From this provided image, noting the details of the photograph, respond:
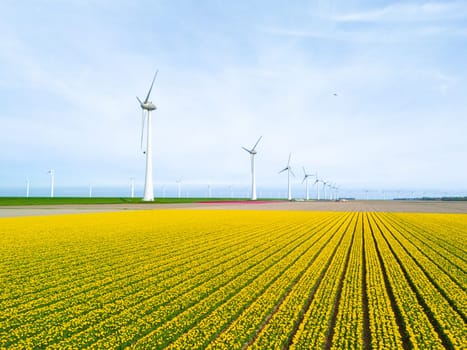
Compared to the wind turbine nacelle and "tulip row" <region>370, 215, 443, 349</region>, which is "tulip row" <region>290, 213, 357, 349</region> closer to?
"tulip row" <region>370, 215, 443, 349</region>

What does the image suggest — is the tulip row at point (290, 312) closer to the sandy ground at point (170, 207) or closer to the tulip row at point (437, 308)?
the tulip row at point (437, 308)

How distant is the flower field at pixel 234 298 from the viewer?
6.54 metres

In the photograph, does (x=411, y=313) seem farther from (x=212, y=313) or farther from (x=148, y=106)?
(x=148, y=106)

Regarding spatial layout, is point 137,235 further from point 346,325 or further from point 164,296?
point 346,325

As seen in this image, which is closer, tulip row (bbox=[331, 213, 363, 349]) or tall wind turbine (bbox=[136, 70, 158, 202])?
tulip row (bbox=[331, 213, 363, 349])

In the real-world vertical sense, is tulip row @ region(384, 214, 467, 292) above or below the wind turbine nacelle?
below

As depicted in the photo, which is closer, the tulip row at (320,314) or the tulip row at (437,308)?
the tulip row at (320,314)

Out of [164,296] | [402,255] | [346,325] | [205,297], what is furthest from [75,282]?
[402,255]

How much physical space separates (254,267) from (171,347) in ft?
22.0

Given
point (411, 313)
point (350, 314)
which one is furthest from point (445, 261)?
point (350, 314)

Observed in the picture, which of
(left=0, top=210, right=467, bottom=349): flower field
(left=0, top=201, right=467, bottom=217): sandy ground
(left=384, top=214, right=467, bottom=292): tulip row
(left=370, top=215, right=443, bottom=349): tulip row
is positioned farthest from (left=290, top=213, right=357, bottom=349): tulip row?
(left=0, top=201, right=467, bottom=217): sandy ground

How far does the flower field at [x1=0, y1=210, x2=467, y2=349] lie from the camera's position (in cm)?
654

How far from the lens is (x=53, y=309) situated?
26.7 ft

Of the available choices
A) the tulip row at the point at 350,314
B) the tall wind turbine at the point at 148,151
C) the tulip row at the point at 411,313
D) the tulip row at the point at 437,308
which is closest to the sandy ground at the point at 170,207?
the tall wind turbine at the point at 148,151
